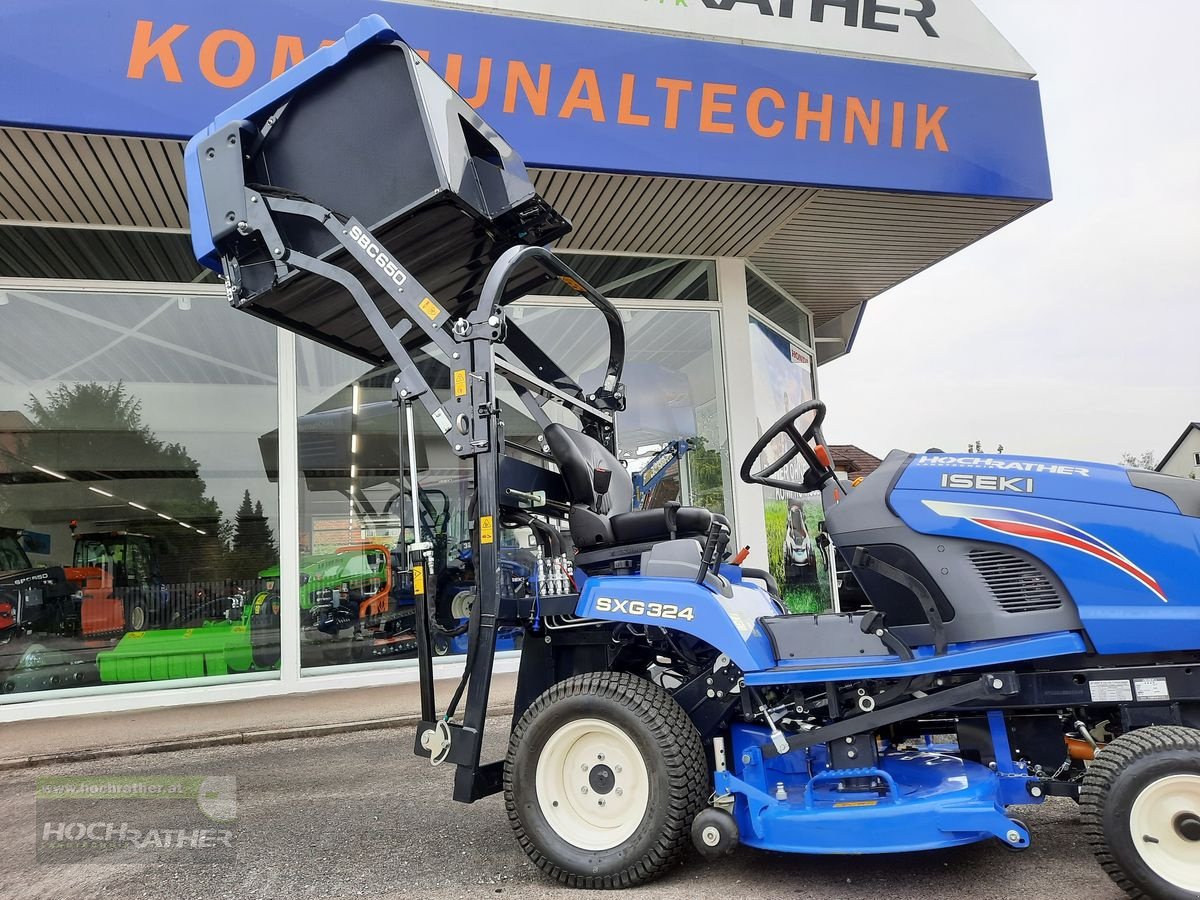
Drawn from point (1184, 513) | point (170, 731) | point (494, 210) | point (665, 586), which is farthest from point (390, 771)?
point (1184, 513)

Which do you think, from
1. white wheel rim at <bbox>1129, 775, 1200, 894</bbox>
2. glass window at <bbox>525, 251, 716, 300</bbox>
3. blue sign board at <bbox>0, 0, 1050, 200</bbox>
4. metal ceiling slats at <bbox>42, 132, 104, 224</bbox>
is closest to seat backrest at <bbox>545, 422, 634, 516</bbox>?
white wheel rim at <bbox>1129, 775, 1200, 894</bbox>

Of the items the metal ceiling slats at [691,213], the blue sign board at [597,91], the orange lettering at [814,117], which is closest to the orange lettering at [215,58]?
the blue sign board at [597,91]

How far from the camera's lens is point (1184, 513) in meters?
2.83

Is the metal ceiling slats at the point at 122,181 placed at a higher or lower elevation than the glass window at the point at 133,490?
higher

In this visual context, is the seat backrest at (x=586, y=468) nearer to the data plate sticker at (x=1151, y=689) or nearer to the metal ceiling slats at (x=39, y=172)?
the data plate sticker at (x=1151, y=689)

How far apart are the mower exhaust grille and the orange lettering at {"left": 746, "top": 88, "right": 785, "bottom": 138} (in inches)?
204

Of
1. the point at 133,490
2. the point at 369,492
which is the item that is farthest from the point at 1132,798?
the point at 133,490

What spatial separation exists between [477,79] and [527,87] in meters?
0.39

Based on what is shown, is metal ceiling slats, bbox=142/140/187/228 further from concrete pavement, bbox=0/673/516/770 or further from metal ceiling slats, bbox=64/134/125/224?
concrete pavement, bbox=0/673/516/770

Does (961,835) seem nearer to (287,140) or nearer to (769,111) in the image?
(287,140)

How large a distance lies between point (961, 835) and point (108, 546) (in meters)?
7.44

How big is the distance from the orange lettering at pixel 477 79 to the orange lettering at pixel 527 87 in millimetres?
156

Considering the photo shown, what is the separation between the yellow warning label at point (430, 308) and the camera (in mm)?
3557

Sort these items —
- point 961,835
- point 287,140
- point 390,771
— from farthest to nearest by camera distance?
point 390,771
point 287,140
point 961,835
